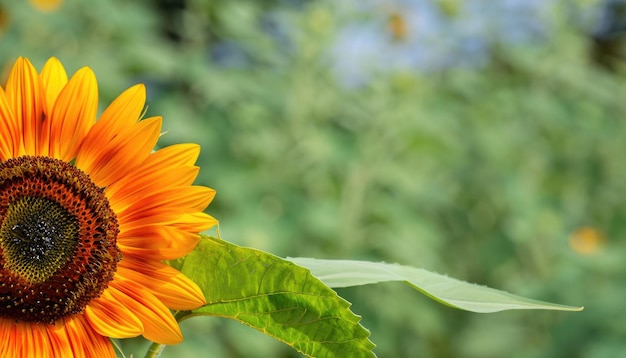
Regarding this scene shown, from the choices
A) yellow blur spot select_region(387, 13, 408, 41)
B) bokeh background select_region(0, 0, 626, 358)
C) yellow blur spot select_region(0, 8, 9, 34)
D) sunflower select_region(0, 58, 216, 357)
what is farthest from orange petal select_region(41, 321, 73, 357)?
yellow blur spot select_region(387, 13, 408, 41)

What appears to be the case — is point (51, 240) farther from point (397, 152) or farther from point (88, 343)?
point (397, 152)

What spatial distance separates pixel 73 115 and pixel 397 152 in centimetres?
315

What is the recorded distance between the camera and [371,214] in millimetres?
3309

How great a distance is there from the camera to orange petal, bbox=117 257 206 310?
0.58m

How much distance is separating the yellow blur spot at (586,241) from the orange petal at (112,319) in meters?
2.74

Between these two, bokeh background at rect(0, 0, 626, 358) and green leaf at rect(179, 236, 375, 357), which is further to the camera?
bokeh background at rect(0, 0, 626, 358)

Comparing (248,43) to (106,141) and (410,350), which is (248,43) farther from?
(106,141)

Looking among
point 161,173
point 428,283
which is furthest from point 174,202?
point 428,283

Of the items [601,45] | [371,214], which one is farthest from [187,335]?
[601,45]

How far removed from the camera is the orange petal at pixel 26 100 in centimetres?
60

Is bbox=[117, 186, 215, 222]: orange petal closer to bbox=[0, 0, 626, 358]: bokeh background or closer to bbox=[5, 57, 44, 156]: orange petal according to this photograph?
bbox=[5, 57, 44, 156]: orange petal

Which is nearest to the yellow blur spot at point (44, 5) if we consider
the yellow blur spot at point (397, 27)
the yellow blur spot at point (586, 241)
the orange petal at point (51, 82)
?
the yellow blur spot at point (397, 27)

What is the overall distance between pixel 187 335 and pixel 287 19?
57.2 inches

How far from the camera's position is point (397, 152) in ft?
12.2
